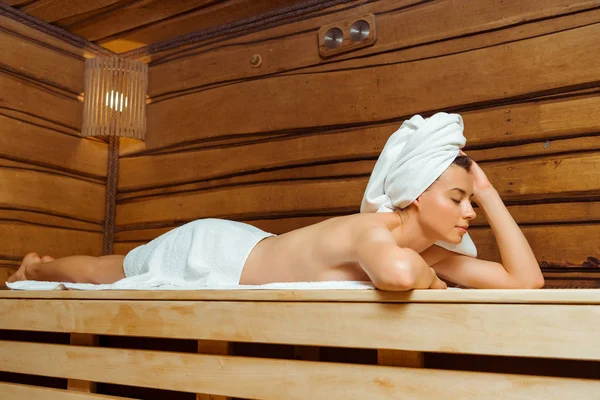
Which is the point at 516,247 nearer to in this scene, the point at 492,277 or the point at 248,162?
the point at 492,277

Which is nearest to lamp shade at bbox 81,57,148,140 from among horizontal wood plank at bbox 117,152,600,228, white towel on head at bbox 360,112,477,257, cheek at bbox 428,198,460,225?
horizontal wood plank at bbox 117,152,600,228

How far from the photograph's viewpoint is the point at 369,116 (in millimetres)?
2633

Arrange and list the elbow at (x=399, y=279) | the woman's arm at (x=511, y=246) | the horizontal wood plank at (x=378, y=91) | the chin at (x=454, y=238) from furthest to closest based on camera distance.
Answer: the horizontal wood plank at (x=378, y=91) < the woman's arm at (x=511, y=246) < the chin at (x=454, y=238) < the elbow at (x=399, y=279)

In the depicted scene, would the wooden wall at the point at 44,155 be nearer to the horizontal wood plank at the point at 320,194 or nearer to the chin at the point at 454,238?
the horizontal wood plank at the point at 320,194

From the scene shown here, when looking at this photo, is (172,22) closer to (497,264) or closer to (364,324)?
(497,264)

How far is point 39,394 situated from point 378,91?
5.68 ft

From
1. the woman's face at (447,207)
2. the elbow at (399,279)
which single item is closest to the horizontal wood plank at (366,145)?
the woman's face at (447,207)

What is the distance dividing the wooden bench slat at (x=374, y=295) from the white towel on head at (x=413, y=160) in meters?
0.52

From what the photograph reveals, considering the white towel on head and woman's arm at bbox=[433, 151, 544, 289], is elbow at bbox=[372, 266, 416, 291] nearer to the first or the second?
the white towel on head

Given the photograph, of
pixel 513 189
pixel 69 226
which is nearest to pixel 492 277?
pixel 513 189

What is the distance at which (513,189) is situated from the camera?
2287 millimetres

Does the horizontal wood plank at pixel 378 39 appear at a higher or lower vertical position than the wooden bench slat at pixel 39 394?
higher

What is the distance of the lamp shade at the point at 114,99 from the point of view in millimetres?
3254

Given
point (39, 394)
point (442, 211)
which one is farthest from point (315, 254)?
point (39, 394)
